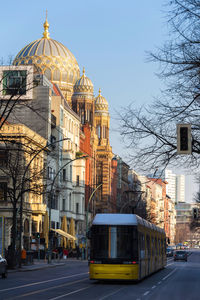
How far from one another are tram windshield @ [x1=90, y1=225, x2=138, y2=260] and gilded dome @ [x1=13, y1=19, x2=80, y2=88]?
79.9 meters

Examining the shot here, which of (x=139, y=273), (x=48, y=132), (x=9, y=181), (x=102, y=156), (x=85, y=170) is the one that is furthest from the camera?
(x=102, y=156)

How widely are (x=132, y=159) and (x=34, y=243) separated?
144ft

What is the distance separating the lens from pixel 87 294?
23.0m

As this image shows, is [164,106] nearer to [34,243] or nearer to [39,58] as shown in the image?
[34,243]

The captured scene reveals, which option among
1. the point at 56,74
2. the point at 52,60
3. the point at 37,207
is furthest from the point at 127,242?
the point at 52,60

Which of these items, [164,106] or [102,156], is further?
[102,156]

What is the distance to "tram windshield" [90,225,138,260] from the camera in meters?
28.9

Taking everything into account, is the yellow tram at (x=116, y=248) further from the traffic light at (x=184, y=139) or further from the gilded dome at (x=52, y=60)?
the gilded dome at (x=52, y=60)

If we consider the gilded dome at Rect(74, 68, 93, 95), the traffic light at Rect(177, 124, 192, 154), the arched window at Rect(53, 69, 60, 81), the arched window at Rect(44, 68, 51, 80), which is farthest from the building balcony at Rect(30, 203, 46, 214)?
the traffic light at Rect(177, 124, 192, 154)

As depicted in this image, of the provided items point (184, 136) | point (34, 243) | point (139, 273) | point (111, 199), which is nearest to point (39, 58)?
point (111, 199)

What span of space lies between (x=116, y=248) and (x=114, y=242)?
322 millimetres

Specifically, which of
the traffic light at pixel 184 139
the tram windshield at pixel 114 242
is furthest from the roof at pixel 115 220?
the traffic light at pixel 184 139

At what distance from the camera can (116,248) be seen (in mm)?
29016

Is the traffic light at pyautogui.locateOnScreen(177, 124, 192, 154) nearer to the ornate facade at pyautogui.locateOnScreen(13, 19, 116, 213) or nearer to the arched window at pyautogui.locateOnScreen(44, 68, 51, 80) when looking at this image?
the ornate facade at pyautogui.locateOnScreen(13, 19, 116, 213)
